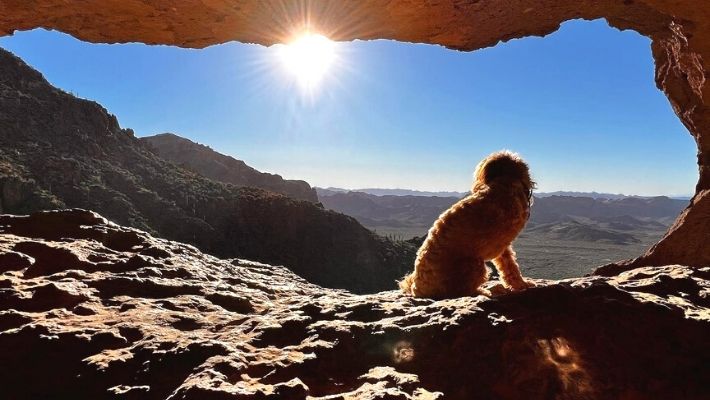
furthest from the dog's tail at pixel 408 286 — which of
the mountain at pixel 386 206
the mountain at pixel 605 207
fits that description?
the mountain at pixel 605 207

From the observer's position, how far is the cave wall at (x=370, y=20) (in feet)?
15.9

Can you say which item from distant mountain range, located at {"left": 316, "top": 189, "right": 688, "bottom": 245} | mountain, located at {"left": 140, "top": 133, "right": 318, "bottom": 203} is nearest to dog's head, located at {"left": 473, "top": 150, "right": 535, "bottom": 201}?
mountain, located at {"left": 140, "top": 133, "right": 318, "bottom": 203}

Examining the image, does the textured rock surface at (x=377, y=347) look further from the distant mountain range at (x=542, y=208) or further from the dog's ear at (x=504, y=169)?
the distant mountain range at (x=542, y=208)

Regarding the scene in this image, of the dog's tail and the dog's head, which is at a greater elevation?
the dog's head

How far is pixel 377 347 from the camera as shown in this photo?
101 inches

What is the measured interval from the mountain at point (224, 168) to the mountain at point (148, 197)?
33.6m

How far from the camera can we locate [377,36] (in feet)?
19.1

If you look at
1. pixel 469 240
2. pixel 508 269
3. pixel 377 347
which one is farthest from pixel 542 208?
pixel 377 347

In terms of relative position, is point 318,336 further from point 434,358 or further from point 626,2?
point 626,2

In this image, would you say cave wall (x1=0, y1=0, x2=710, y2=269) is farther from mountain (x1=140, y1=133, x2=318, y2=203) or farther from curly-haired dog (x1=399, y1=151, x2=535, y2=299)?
mountain (x1=140, y1=133, x2=318, y2=203)

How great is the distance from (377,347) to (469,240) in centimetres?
182

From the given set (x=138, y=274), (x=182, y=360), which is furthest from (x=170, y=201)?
(x=182, y=360)

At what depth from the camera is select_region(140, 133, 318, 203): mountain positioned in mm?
79438

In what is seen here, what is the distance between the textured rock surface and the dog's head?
61.0 inches
